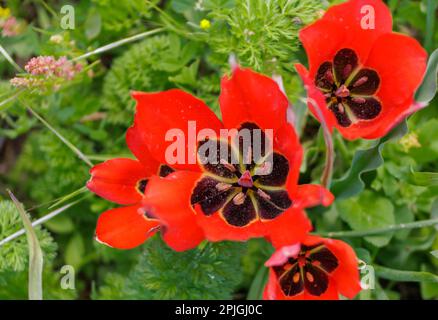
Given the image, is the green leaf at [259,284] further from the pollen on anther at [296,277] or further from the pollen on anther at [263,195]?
the pollen on anther at [263,195]

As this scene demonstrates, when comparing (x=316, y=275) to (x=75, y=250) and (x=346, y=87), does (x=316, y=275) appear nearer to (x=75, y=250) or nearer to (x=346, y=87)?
(x=346, y=87)

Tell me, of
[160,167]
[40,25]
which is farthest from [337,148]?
[40,25]

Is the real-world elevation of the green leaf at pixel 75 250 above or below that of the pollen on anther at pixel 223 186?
above

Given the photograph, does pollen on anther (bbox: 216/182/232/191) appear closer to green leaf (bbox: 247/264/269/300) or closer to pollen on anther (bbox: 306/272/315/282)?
pollen on anther (bbox: 306/272/315/282)

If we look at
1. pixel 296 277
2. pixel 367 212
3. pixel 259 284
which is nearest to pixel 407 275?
pixel 367 212

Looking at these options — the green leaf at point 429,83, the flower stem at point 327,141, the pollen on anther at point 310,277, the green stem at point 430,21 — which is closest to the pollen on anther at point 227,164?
the flower stem at point 327,141

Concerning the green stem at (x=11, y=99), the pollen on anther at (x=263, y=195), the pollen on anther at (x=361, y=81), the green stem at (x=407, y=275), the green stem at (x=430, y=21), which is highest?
the green stem at (x=430, y=21)
